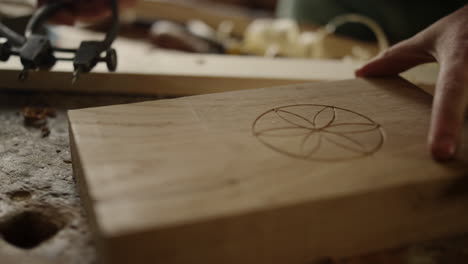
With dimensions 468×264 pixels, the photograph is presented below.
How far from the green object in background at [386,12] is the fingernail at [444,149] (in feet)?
4.86

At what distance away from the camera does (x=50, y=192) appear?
885 millimetres

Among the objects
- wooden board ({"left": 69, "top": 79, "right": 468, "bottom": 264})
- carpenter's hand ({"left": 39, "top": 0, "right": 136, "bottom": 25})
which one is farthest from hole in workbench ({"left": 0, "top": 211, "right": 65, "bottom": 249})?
carpenter's hand ({"left": 39, "top": 0, "right": 136, "bottom": 25})

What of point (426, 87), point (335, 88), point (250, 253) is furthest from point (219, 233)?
point (426, 87)

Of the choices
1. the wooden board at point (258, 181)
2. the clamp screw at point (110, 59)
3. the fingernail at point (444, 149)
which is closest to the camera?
the wooden board at point (258, 181)

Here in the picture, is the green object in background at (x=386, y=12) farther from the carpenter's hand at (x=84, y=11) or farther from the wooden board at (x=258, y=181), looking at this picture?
the wooden board at (x=258, y=181)

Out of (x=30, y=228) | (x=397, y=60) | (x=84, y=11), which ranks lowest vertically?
(x=30, y=228)

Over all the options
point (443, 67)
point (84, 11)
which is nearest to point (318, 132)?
point (443, 67)

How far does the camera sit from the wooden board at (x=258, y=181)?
2.02 feet

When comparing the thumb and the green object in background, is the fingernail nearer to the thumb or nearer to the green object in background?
the thumb

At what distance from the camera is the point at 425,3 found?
201cm

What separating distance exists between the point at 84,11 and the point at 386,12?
1398 mm

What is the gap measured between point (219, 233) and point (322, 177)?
198mm

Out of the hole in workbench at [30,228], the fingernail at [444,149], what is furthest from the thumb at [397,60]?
the hole in workbench at [30,228]

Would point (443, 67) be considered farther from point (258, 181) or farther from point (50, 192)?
point (50, 192)
